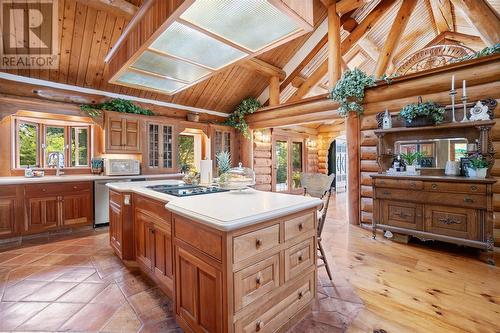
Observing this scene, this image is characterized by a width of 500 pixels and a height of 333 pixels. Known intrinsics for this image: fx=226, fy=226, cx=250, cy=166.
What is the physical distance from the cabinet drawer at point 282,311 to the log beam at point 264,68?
16.9 ft

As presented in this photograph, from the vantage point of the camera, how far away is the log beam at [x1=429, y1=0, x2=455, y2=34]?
5.11 m

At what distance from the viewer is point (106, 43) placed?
13.5ft

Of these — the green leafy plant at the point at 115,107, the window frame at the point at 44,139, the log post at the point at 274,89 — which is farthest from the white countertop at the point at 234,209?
the log post at the point at 274,89

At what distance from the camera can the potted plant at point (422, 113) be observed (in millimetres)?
3264

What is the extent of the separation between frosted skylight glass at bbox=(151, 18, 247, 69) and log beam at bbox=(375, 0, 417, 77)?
3.92 meters

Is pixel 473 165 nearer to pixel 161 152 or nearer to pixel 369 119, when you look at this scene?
pixel 369 119

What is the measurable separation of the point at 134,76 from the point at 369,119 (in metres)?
3.88

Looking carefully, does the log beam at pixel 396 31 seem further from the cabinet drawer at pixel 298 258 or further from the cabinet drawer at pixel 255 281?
the cabinet drawer at pixel 255 281

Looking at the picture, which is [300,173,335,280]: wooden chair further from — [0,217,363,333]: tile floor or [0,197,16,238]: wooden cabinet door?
[0,197,16,238]: wooden cabinet door

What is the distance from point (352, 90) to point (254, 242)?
3.74m

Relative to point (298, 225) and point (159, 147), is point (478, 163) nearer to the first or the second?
point (298, 225)

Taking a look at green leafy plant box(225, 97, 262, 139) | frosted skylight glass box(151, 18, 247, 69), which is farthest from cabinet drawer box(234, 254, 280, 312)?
green leafy plant box(225, 97, 262, 139)

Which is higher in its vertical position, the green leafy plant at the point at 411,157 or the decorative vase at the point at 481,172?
the green leafy plant at the point at 411,157

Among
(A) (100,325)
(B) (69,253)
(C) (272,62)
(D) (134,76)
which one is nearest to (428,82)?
(C) (272,62)
